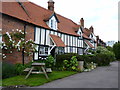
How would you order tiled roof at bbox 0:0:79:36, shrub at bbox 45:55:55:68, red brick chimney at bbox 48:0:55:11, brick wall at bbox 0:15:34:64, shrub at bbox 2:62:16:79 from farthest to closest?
red brick chimney at bbox 48:0:55:11
shrub at bbox 45:55:55:68
tiled roof at bbox 0:0:79:36
brick wall at bbox 0:15:34:64
shrub at bbox 2:62:16:79

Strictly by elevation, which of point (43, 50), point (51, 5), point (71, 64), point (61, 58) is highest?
point (51, 5)

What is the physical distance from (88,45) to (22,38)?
625 inches

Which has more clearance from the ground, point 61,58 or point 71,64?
point 61,58

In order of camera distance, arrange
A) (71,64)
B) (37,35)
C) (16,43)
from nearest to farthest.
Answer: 1. (16,43)
2. (71,64)
3. (37,35)

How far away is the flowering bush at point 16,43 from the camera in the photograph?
34.0ft

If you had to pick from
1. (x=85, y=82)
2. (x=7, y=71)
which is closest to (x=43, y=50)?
(x=7, y=71)

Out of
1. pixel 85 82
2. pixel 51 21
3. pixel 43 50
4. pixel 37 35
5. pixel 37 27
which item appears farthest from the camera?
pixel 51 21

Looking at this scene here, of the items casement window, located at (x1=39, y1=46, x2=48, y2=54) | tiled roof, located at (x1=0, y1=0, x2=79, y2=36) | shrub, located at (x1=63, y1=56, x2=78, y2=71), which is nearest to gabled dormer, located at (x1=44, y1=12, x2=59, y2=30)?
tiled roof, located at (x1=0, y1=0, x2=79, y2=36)

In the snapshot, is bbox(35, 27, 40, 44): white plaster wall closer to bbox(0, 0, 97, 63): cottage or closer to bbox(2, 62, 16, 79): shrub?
bbox(0, 0, 97, 63): cottage

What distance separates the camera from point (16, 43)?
35.7 feet

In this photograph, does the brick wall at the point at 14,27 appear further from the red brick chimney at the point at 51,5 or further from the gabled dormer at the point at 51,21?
the red brick chimney at the point at 51,5

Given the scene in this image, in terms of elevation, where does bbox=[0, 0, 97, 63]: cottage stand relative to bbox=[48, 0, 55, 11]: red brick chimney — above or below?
below

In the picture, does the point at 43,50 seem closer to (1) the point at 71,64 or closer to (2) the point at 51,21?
(1) the point at 71,64

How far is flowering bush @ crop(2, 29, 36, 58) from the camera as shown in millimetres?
10367
